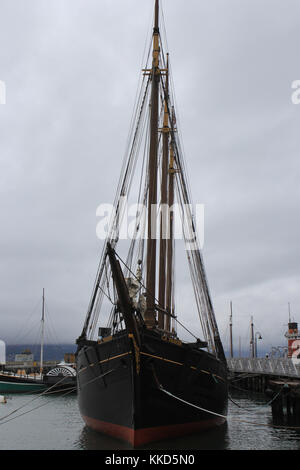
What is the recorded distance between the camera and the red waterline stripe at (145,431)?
1694 cm

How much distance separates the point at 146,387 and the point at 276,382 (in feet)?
56.0

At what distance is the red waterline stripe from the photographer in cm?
1694

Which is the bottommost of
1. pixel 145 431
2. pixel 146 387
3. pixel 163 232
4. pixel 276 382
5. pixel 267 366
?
pixel 267 366

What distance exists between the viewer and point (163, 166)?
29.3 metres

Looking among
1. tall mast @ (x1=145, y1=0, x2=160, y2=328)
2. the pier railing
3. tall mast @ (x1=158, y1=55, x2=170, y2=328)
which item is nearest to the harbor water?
tall mast @ (x1=145, y1=0, x2=160, y2=328)

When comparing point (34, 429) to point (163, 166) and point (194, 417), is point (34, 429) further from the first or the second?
point (163, 166)

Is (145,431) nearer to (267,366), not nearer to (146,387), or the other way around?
(146,387)

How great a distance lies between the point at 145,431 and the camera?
56.1 ft

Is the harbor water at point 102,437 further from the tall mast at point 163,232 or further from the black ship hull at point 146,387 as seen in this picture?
the tall mast at point 163,232

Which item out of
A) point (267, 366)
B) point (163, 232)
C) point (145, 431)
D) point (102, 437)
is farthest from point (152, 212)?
point (267, 366)

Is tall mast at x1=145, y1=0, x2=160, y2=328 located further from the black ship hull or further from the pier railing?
the pier railing

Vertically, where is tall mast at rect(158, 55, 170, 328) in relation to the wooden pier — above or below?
above
